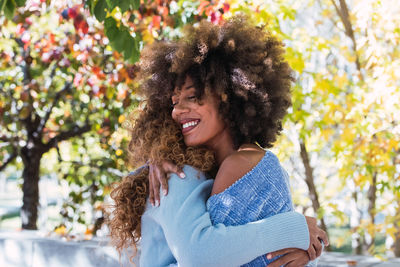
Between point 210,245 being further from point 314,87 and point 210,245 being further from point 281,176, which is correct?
point 314,87

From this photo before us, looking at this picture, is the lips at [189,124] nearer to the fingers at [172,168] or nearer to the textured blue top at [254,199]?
the fingers at [172,168]

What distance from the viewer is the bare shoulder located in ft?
6.54

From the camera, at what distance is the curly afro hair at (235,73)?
7.09 ft

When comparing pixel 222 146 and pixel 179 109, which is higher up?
pixel 179 109

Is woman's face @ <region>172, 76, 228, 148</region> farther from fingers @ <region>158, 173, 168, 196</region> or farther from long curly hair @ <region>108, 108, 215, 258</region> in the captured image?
fingers @ <region>158, 173, 168, 196</region>

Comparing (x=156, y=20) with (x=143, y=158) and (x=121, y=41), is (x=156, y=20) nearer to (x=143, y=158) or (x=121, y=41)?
(x=121, y=41)

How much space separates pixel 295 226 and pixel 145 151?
689mm

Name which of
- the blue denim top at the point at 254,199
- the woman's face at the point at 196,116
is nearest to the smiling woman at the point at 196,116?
the woman's face at the point at 196,116

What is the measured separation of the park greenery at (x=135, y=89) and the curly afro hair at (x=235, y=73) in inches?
31.3

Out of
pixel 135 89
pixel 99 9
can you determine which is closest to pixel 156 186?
pixel 99 9

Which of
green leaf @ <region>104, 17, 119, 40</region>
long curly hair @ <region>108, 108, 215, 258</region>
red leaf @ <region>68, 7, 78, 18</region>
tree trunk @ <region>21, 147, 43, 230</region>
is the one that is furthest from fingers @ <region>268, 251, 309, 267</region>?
tree trunk @ <region>21, 147, 43, 230</region>

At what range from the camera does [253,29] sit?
2.29m

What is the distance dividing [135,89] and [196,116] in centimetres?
170

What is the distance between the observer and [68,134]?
19.5ft
